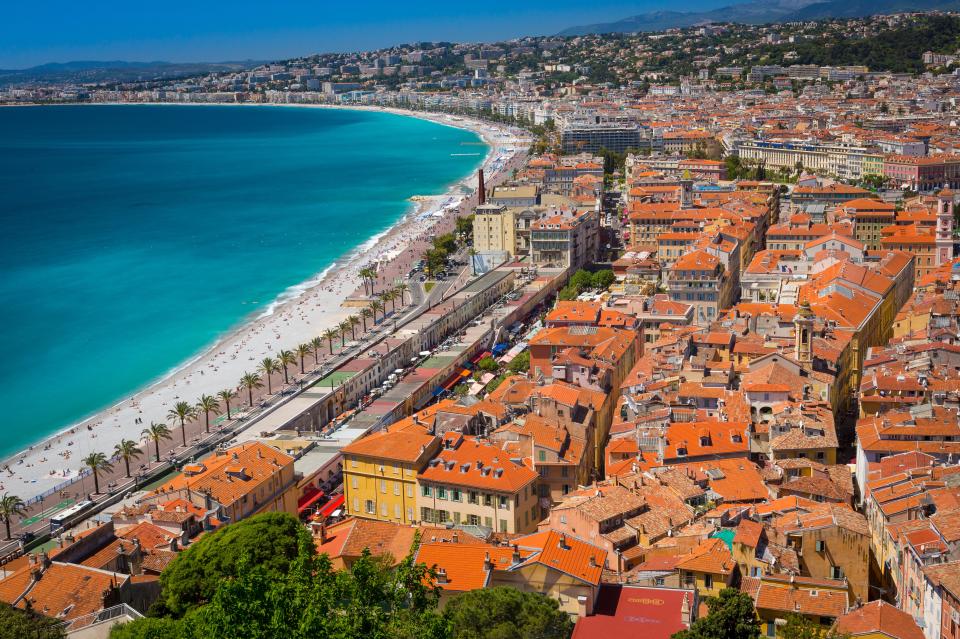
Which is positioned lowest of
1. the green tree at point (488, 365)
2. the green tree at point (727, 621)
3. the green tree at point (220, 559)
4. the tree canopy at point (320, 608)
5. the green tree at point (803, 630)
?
the green tree at point (488, 365)

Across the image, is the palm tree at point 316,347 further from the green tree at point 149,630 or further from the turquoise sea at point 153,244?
the green tree at point 149,630

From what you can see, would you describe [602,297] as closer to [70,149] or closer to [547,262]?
[547,262]

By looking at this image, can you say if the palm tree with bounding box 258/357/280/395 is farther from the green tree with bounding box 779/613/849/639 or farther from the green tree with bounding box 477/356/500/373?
the green tree with bounding box 779/613/849/639

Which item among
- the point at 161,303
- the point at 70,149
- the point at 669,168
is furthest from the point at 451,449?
the point at 70,149

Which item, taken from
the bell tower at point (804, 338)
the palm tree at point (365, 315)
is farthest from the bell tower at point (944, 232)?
the palm tree at point (365, 315)

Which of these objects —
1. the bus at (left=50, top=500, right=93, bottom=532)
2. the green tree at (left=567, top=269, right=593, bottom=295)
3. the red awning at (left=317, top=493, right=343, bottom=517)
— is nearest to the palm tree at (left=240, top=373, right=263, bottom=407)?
the bus at (left=50, top=500, right=93, bottom=532)

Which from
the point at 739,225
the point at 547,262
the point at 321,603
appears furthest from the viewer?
the point at 547,262
